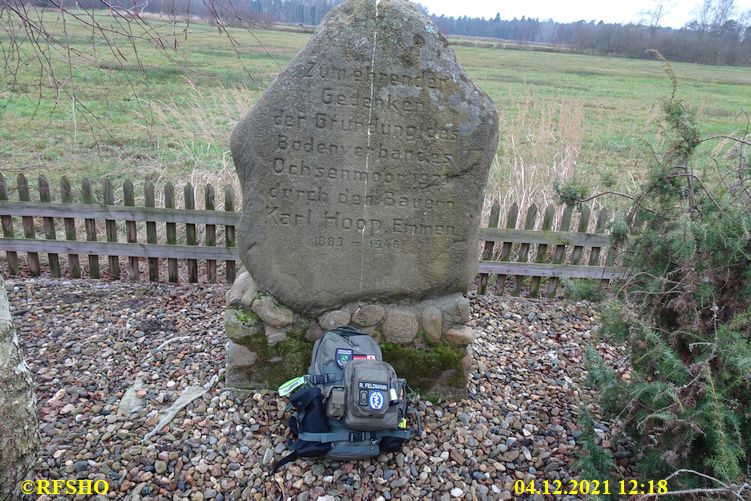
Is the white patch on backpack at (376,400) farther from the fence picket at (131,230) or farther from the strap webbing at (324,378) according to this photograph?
the fence picket at (131,230)

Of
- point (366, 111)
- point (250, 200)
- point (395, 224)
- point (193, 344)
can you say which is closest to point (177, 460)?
point (193, 344)

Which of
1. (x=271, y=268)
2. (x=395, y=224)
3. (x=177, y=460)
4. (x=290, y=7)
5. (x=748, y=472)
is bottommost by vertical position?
(x=177, y=460)

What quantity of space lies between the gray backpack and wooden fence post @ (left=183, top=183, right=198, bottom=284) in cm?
255

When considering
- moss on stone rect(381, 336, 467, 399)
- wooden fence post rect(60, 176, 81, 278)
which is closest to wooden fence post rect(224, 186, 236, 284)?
wooden fence post rect(60, 176, 81, 278)

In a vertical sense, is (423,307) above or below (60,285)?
above

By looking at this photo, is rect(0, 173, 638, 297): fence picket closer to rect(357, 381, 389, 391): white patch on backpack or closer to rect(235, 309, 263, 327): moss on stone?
rect(235, 309, 263, 327): moss on stone

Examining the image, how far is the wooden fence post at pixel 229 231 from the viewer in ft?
15.3

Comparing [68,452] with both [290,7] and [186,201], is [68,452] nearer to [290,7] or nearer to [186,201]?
[186,201]

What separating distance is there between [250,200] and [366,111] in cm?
Answer: 88

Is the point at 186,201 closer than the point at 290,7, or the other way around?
the point at 186,201

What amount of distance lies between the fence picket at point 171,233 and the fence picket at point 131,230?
0.97 ft

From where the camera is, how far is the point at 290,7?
745cm

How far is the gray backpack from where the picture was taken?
8.67 feet

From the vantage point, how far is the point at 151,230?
480 cm
